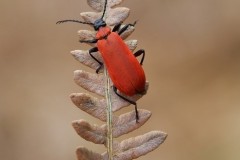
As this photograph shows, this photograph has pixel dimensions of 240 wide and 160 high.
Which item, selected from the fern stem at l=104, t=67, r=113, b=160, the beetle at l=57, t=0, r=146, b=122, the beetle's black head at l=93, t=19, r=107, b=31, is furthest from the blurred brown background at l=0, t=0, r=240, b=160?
the fern stem at l=104, t=67, r=113, b=160

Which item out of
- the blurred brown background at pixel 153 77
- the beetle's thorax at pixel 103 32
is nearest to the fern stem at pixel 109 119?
the beetle's thorax at pixel 103 32

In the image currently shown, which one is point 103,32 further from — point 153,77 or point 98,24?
point 153,77
